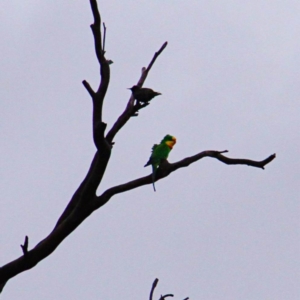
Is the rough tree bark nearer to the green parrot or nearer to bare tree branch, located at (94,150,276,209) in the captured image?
bare tree branch, located at (94,150,276,209)

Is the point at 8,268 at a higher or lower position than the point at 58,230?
lower

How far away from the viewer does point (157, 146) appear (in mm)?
8875

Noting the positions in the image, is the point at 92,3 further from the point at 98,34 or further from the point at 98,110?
the point at 98,110

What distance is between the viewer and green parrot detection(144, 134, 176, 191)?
798 cm

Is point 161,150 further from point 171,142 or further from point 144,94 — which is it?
point 144,94

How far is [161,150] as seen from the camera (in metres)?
8.53

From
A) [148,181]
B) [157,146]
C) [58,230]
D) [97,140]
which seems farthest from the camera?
[157,146]

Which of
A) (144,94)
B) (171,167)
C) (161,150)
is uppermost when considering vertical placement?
(161,150)

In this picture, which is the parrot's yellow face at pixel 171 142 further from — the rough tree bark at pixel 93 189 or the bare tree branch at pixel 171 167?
the rough tree bark at pixel 93 189

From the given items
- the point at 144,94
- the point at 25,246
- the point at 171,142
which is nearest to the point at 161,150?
the point at 171,142

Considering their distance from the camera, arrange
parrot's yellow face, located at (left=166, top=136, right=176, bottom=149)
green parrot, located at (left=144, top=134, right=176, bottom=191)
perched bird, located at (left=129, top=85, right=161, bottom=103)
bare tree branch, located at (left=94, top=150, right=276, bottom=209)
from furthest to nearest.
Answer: parrot's yellow face, located at (left=166, top=136, right=176, bottom=149), green parrot, located at (left=144, top=134, right=176, bottom=191), perched bird, located at (left=129, top=85, right=161, bottom=103), bare tree branch, located at (left=94, top=150, right=276, bottom=209)

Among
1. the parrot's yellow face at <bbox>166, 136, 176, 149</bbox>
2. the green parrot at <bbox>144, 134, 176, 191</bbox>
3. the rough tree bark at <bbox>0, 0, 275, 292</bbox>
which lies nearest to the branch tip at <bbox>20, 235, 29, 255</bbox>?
the rough tree bark at <bbox>0, 0, 275, 292</bbox>

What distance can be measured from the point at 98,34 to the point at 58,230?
185 cm

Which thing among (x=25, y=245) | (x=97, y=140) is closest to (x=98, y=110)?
(x=97, y=140)
